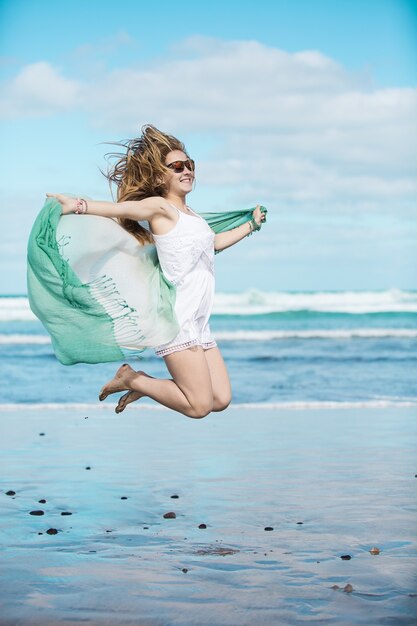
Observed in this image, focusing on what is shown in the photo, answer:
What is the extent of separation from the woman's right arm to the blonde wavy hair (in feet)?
0.66

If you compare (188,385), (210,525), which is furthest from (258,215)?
(210,525)

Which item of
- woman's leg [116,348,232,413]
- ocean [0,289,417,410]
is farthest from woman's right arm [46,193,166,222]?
ocean [0,289,417,410]

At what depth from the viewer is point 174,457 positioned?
8344 mm

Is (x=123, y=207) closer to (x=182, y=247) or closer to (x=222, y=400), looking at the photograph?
(x=182, y=247)

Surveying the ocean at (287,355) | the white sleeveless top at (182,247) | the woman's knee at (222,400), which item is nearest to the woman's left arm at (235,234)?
the white sleeveless top at (182,247)

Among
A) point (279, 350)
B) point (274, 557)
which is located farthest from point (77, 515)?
point (279, 350)

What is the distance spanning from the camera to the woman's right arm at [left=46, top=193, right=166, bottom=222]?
18.5ft

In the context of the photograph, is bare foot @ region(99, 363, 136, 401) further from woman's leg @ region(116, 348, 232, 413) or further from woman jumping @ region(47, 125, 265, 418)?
woman's leg @ region(116, 348, 232, 413)

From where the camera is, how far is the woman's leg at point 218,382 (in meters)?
6.09

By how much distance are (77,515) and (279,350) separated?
17803 mm

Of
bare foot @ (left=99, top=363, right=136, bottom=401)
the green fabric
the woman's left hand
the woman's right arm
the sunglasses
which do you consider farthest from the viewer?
the woman's left hand

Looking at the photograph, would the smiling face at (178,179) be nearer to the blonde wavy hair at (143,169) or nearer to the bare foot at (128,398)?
the blonde wavy hair at (143,169)

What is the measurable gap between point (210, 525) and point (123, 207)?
1.96 metres

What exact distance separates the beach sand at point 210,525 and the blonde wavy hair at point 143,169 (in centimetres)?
183
